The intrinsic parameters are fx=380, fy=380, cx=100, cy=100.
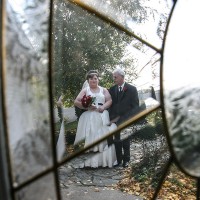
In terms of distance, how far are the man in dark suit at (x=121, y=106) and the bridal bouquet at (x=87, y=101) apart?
0.08 metres

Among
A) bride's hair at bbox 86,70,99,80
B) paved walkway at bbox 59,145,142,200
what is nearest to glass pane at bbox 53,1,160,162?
bride's hair at bbox 86,70,99,80

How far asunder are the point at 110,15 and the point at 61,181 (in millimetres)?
679

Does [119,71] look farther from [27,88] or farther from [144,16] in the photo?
[27,88]

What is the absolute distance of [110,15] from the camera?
1.53 metres

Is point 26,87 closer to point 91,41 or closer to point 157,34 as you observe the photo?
point 91,41

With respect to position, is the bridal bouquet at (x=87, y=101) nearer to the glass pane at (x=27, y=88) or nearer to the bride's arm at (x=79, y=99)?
the bride's arm at (x=79, y=99)

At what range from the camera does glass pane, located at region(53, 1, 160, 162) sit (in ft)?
4.69

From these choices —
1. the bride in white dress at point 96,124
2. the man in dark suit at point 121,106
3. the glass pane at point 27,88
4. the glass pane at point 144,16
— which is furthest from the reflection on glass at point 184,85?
the glass pane at point 27,88

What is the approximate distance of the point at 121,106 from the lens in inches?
60.0

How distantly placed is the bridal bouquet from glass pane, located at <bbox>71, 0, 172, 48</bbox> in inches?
12.9

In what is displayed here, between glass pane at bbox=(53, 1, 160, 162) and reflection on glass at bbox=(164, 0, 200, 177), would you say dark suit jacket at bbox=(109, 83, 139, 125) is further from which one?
reflection on glass at bbox=(164, 0, 200, 177)

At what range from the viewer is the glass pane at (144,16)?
61.0 inches

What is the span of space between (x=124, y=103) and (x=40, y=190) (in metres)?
0.47

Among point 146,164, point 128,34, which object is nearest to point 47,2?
point 128,34
